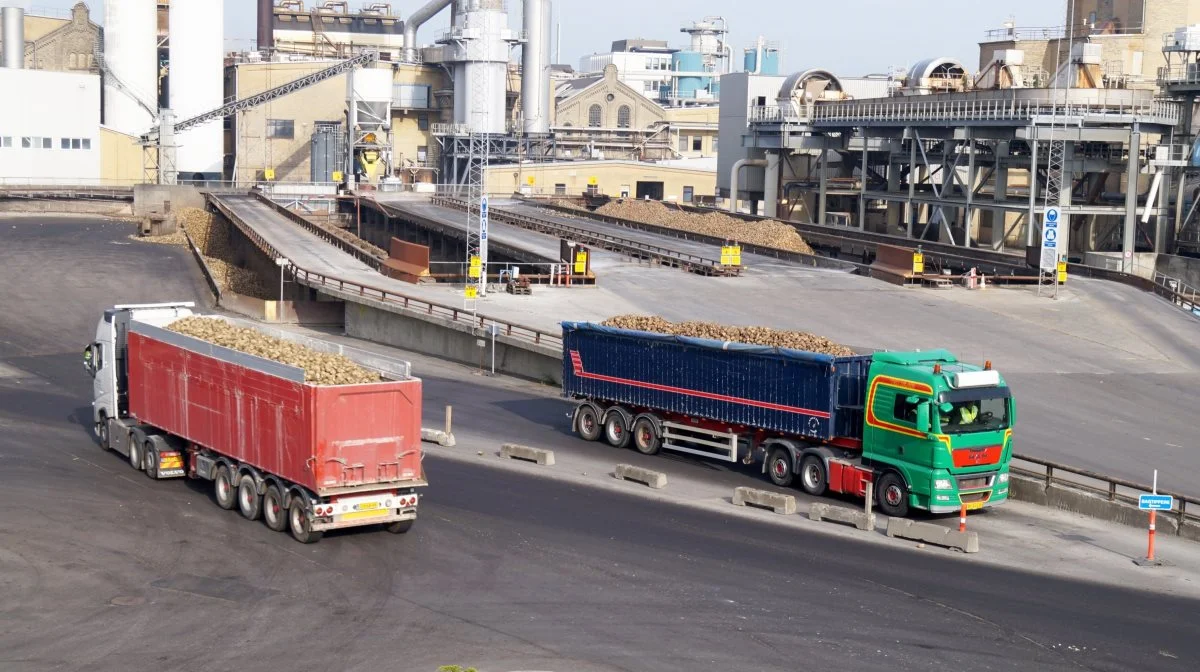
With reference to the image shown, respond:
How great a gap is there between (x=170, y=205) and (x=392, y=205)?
550 inches

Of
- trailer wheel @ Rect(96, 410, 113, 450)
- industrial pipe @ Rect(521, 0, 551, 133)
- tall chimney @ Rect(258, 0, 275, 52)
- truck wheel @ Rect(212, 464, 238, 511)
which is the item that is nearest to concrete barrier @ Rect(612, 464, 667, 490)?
truck wheel @ Rect(212, 464, 238, 511)

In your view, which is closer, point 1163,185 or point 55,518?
point 55,518

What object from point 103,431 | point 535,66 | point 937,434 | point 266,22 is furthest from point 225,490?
point 266,22

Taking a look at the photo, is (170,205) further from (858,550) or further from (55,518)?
(858,550)

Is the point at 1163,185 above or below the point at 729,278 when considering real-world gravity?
above

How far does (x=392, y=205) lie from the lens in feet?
291

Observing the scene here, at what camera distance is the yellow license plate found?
20.5m

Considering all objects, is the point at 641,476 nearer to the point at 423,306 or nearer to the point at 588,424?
the point at 588,424

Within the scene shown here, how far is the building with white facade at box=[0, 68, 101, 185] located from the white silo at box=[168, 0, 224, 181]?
7901 mm

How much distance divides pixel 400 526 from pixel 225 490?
3.55 meters

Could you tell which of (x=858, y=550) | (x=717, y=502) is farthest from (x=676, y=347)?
(x=858, y=550)

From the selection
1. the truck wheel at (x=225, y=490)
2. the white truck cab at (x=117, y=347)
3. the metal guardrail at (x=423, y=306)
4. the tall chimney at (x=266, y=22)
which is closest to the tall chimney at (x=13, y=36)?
the tall chimney at (x=266, y=22)

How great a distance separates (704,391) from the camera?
27.8 metres

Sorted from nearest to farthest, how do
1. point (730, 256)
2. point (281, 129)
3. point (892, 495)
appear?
point (892, 495) < point (730, 256) < point (281, 129)
